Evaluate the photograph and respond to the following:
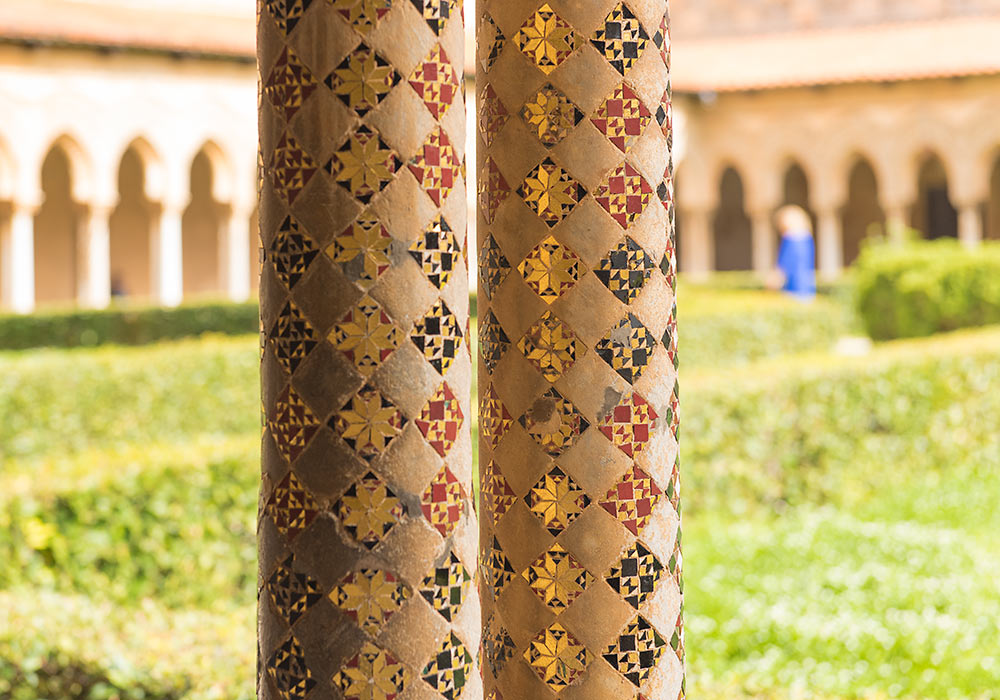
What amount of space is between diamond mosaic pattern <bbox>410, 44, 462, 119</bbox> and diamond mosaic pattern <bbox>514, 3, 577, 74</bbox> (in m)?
0.19

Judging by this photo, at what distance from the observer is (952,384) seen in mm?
8586

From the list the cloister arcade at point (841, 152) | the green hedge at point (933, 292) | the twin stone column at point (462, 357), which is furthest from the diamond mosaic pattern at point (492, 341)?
the cloister arcade at point (841, 152)

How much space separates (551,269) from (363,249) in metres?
0.32

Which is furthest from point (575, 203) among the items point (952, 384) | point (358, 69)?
point (952, 384)

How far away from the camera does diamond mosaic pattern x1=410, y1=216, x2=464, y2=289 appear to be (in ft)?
4.95

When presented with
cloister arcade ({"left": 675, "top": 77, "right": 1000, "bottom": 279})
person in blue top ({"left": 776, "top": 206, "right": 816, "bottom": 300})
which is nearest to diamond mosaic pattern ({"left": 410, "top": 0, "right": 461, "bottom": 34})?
person in blue top ({"left": 776, "top": 206, "right": 816, "bottom": 300})

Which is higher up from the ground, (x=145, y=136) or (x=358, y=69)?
(x=145, y=136)

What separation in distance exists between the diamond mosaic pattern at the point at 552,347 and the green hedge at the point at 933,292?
13.3 m

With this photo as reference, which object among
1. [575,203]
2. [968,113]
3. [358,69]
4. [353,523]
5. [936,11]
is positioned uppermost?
[936,11]

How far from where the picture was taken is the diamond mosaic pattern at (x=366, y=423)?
58.5 inches

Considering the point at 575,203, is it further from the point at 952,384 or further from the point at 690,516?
the point at 952,384

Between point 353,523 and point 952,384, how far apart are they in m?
7.83

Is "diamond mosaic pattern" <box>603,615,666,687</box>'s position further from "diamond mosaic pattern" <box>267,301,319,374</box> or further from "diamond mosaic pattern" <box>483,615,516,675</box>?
"diamond mosaic pattern" <box>267,301,319,374</box>

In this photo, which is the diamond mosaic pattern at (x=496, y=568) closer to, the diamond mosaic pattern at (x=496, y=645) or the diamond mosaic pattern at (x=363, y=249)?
the diamond mosaic pattern at (x=496, y=645)
